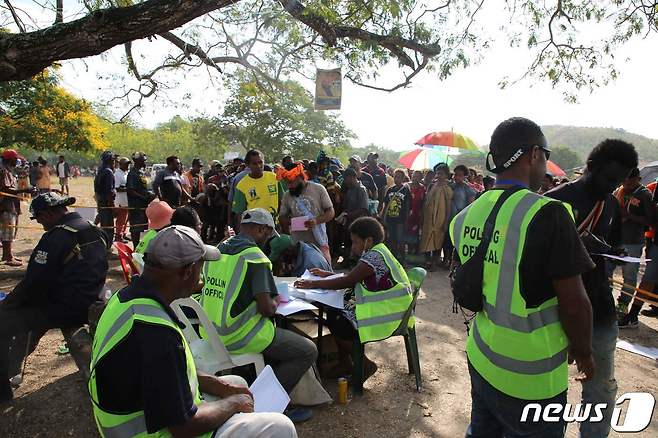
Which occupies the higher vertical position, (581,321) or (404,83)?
(404,83)

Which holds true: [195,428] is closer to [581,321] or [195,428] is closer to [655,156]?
[581,321]

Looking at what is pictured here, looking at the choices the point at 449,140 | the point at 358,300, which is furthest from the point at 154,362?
the point at 449,140

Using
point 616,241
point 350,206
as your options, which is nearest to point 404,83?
point 350,206

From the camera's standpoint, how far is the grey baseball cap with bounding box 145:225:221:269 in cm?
170

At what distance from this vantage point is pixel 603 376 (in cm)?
240

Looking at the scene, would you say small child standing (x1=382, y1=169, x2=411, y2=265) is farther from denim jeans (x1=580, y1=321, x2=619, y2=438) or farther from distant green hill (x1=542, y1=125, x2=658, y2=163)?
distant green hill (x1=542, y1=125, x2=658, y2=163)

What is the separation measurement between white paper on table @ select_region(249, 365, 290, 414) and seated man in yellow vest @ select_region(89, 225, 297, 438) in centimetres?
49

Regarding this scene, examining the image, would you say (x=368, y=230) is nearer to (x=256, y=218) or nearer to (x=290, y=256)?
(x=256, y=218)

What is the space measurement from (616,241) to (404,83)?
402 centimetres

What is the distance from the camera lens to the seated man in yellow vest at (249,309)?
9.86ft

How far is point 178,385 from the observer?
1.53 m

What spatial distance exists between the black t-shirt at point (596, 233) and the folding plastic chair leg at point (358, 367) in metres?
1.81

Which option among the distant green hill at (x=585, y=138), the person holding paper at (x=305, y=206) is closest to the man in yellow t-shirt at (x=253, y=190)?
the person holding paper at (x=305, y=206)

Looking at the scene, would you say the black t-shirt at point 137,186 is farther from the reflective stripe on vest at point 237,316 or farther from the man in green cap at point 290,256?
the reflective stripe on vest at point 237,316
